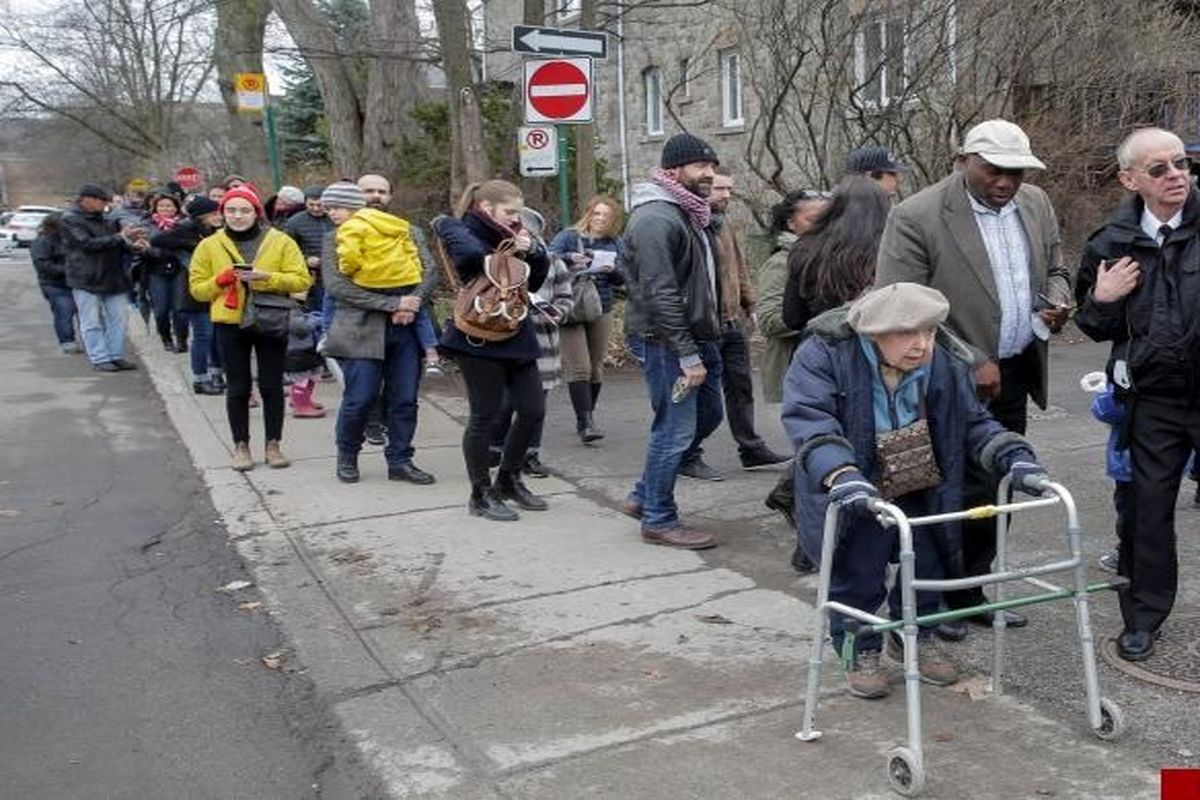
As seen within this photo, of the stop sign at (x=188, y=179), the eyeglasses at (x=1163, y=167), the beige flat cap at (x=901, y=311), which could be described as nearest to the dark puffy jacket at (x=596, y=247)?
the eyeglasses at (x=1163, y=167)

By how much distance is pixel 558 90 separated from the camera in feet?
30.0

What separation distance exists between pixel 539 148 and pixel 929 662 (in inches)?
271

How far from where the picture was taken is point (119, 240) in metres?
11.9

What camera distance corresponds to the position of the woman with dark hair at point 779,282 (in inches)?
243

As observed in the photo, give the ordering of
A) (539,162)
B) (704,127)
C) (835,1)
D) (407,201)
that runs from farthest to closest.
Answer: (704,127), (407,201), (835,1), (539,162)

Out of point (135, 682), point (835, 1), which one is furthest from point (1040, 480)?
point (835, 1)

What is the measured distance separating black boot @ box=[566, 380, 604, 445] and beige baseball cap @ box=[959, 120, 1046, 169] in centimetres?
402

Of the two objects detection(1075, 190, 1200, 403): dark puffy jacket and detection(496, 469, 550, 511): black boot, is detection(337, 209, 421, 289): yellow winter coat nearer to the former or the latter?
detection(496, 469, 550, 511): black boot

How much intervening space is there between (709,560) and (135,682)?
100 inches

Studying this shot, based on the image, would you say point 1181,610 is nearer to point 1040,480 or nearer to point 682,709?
point 1040,480

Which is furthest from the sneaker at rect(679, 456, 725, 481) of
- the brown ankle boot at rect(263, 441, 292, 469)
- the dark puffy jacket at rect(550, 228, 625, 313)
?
the brown ankle boot at rect(263, 441, 292, 469)

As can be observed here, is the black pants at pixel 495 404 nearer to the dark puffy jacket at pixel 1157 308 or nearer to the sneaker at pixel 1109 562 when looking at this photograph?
the sneaker at pixel 1109 562

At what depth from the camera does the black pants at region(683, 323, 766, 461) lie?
7.15m

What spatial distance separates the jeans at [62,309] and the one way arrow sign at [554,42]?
7.17 meters
